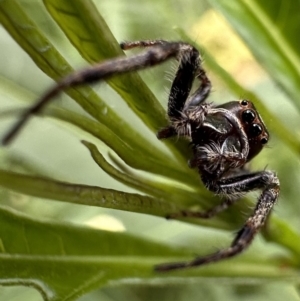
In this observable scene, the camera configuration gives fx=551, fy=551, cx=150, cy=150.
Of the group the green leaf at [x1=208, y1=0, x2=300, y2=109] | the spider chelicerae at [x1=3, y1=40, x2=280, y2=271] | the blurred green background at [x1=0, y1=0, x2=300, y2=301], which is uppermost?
the green leaf at [x1=208, y1=0, x2=300, y2=109]

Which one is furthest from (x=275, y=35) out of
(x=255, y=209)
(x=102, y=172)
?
(x=102, y=172)

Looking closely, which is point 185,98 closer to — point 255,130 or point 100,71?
point 255,130

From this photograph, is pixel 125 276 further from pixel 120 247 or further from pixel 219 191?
pixel 219 191

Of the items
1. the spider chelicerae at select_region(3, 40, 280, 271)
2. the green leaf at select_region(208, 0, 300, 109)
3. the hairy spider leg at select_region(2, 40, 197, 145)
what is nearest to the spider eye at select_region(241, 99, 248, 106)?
the spider chelicerae at select_region(3, 40, 280, 271)

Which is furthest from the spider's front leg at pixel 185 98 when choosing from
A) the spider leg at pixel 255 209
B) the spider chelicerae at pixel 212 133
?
the spider leg at pixel 255 209

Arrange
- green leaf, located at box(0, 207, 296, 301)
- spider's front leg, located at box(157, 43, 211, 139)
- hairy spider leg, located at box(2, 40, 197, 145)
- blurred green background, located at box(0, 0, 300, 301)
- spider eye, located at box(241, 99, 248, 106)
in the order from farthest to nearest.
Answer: blurred green background, located at box(0, 0, 300, 301), spider eye, located at box(241, 99, 248, 106), spider's front leg, located at box(157, 43, 211, 139), green leaf, located at box(0, 207, 296, 301), hairy spider leg, located at box(2, 40, 197, 145)

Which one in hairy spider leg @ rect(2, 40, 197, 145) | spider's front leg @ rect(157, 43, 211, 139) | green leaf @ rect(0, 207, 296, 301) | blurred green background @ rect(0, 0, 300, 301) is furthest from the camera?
blurred green background @ rect(0, 0, 300, 301)

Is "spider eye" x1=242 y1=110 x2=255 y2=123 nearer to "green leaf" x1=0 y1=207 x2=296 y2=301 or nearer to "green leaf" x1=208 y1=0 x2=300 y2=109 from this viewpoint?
"green leaf" x1=208 y1=0 x2=300 y2=109

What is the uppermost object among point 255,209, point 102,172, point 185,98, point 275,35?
point 275,35

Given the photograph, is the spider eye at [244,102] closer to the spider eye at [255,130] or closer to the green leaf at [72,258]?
the spider eye at [255,130]
